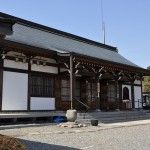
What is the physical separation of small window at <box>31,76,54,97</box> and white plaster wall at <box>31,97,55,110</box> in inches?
9.5

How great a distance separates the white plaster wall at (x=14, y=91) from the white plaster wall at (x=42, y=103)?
25.8 inches

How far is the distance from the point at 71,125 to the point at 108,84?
8850 mm

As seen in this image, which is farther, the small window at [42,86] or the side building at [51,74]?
the small window at [42,86]

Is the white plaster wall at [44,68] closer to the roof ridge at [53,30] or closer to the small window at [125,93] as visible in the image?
the roof ridge at [53,30]

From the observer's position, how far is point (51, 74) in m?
17.6

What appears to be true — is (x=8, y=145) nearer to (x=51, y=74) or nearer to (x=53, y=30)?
(x=51, y=74)

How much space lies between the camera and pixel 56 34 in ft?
73.7

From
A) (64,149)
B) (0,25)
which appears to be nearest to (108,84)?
(64,149)

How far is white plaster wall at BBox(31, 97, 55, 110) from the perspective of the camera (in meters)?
16.3

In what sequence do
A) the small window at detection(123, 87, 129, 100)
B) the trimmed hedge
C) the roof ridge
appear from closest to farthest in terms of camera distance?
the trimmed hedge < the roof ridge < the small window at detection(123, 87, 129, 100)

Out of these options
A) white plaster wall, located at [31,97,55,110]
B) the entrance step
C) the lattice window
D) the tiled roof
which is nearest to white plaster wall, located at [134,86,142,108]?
the entrance step

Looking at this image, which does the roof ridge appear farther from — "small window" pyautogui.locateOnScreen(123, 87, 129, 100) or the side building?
"small window" pyautogui.locateOnScreen(123, 87, 129, 100)

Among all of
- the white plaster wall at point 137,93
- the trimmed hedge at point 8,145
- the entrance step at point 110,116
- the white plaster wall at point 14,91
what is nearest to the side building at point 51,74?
the white plaster wall at point 14,91

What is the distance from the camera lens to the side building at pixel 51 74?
15000 millimetres
